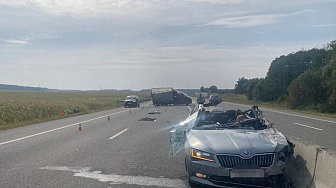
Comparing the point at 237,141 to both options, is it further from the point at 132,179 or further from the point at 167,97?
the point at 167,97

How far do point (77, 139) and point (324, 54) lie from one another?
163ft

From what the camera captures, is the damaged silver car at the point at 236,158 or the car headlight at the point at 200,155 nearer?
the damaged silver car at the point at 236,158

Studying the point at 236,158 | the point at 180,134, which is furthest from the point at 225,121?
the point at 236,158

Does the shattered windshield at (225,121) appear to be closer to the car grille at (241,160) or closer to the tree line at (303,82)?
the car grille at (241,160)

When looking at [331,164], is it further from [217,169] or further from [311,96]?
[311,96]

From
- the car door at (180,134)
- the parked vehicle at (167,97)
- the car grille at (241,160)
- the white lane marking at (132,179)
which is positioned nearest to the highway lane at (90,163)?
the white lane marking at (132,179)

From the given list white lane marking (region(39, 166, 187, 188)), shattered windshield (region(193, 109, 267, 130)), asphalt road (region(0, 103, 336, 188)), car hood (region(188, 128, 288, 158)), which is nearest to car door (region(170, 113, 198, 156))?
shattered windshield (region(193, 109, 267, 130))

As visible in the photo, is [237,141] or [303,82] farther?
[303,82]

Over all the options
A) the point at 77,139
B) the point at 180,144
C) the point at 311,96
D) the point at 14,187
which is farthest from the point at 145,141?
the point at 311,96

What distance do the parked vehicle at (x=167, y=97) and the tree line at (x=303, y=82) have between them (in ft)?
47.3

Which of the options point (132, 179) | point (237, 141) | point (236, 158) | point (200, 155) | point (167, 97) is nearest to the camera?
point (236, 158)

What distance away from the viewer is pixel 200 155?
6.70 metres

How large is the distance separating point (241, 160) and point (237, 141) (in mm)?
573

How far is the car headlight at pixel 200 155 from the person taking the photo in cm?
655
